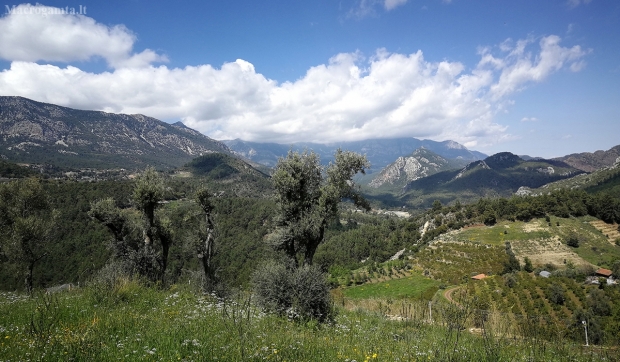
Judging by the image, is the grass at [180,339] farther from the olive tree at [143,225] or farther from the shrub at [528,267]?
the shrub at [528,267]

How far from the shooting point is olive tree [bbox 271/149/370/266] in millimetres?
16938

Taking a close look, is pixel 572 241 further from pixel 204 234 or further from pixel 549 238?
pixel 204 234

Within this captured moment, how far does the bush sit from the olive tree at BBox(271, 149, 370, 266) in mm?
4672

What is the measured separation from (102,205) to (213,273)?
8.95 m

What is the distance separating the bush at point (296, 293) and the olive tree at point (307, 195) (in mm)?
4672

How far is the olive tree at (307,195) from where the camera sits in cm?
1694

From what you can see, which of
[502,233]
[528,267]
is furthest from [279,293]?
[502,233]

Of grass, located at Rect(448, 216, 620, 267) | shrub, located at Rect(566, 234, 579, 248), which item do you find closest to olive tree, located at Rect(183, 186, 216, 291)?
grass, located at Rect(448, 216, 620, 267)

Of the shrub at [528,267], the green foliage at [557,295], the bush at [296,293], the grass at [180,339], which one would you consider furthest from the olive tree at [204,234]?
the shrub at [528,267]

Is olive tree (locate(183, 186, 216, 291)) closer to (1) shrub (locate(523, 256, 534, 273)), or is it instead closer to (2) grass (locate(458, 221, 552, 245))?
(1) shrub (locate(523, 256, 534, 273))

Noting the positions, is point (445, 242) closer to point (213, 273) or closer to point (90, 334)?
point (213, 273)

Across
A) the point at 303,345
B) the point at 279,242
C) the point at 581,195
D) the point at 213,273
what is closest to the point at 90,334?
the point at 303,345

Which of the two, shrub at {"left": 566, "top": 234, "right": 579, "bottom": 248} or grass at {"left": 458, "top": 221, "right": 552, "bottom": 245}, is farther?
grass at {"left": 458, "top": 221, "right": 552, "bottom": 245}

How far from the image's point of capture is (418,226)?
146750mm
